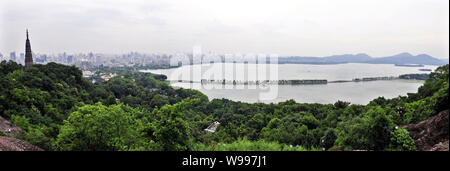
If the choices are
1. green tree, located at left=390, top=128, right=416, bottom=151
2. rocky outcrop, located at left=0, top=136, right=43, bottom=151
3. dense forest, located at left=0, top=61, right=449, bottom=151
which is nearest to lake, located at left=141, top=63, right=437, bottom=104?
dense forest, located at left=0, top=61, right=449, bottom=151

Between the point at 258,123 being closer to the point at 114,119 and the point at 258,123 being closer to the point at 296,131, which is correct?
the point at 296,131

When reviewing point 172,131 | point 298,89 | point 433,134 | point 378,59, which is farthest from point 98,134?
point 378,59

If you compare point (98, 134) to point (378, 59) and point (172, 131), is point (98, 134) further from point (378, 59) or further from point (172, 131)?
point (378, 59)

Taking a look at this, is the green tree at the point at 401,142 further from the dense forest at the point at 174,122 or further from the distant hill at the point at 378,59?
the distant hill at the point at 378,59

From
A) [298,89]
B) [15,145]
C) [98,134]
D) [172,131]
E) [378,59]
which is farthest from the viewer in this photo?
[378,59]

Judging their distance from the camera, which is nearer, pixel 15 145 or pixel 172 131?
pixel 172 131
